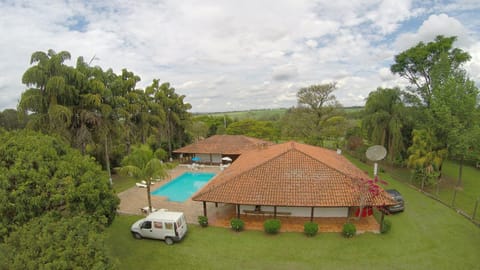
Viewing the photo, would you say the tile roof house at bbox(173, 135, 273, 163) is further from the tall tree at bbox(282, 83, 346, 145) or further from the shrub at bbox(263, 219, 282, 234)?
the shrub at bbox(263, 219, 282, 234)

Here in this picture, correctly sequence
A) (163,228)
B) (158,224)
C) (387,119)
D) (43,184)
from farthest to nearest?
(387,119) < (158,224) < (163,228) < (43,184)

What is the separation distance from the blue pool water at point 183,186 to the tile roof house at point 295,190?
719 cm

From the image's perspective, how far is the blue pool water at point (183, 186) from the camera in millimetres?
20013

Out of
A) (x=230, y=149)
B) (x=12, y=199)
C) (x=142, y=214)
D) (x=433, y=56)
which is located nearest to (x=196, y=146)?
(x=230, y=149)

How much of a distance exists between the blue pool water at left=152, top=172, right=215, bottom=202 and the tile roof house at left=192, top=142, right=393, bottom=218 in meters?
7.19

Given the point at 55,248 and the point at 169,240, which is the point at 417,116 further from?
the point at 55,248

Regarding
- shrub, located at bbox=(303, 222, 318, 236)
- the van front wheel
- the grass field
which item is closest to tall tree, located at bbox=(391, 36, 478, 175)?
the grass field

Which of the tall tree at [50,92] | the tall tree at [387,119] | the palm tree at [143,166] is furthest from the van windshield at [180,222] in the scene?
the tall tree at [387,119]

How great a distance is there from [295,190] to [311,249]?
3.12 metres

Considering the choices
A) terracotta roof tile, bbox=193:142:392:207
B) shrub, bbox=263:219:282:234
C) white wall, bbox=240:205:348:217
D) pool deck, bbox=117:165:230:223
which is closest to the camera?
shrub, bbox=263:219:282:234

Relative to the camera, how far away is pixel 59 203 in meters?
8.70

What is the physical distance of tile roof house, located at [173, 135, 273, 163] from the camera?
29.8 metres

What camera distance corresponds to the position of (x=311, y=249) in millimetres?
11078

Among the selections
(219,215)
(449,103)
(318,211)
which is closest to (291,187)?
(318,211)
